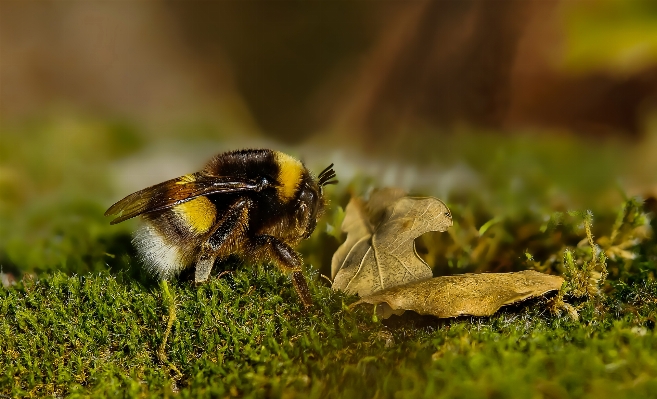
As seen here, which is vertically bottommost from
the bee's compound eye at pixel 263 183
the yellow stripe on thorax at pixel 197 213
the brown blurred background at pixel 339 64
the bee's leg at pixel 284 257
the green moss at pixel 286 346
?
the green moss at pixel 286 346

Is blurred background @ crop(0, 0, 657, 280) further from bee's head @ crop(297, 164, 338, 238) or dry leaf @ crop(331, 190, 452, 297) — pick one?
bee's head @ crop(297, 164, 338, 238)

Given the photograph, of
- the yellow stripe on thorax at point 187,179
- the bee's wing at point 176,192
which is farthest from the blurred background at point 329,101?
the yellow stripe on thorax at point 187,179

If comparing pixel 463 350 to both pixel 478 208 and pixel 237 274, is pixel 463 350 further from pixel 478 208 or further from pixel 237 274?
pixel 478 208

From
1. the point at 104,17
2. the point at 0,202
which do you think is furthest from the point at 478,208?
the point at 104,17

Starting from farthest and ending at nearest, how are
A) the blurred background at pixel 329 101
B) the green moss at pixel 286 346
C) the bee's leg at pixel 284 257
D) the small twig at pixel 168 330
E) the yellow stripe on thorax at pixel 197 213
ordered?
the blurred background at pixel 329 101 < the yellow stripe on thorax at pixel 197 213 < the bee's leg at pixel 284 257 < the small twig at pixel 168 330 < the green moss at pixel 286 346

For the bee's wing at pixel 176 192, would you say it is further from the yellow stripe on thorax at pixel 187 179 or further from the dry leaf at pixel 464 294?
the dry leaf at pixel 464 294

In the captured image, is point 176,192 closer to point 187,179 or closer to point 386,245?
point 187,179

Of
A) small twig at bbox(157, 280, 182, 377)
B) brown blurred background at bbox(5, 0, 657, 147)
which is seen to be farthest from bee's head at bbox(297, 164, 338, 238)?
brown blurred background at bbox(5, 0, 657, 147)
